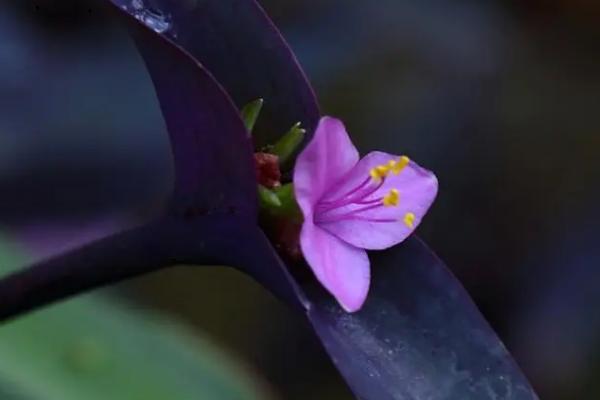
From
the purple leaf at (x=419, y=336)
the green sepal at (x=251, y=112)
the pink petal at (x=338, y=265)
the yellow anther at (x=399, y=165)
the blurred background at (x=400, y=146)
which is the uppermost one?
the green sepal at (x=251, y=112)

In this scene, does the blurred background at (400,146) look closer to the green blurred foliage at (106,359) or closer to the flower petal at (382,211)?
the green blurred foliage at (106,359)

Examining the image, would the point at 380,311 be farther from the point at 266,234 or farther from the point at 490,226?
the point at 490,226

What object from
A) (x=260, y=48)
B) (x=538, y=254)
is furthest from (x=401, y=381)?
(x=538, y=254)

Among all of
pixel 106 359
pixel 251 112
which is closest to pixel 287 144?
pixel 251 112

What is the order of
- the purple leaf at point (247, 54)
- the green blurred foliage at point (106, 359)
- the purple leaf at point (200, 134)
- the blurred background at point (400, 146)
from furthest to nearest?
the blurred background at point (400, 146)
the green blurred foliage at point (106, 359)
the purple leaf at point (247, 54)
the purple leaf at point (200, 134)

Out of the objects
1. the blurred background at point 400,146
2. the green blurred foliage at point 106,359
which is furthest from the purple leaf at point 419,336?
the blurred background at point 400,146

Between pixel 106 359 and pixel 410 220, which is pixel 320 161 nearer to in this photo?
pixel 410 220

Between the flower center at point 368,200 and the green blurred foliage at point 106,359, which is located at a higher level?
the flower center at point 368,200
